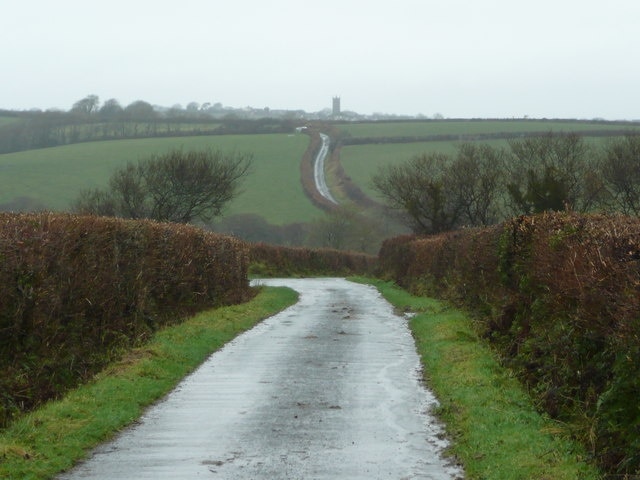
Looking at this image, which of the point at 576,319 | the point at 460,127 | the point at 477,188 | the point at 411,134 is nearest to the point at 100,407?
the point at 576,319

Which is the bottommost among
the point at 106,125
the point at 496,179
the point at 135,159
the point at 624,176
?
the point at 496,179

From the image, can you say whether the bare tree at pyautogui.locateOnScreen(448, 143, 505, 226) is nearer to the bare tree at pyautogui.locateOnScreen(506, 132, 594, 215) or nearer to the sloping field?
the bare tree at pyautogui.locateOnScreen(506, 132, 594, 215)

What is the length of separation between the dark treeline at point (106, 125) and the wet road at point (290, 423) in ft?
244

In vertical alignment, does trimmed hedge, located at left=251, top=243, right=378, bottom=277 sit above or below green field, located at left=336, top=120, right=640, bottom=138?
below

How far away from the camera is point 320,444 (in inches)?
366

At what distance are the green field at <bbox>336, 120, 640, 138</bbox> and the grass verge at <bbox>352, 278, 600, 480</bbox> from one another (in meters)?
68.7

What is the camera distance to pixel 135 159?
7419cm

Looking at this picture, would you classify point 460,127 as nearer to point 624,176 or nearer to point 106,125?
point 106,125

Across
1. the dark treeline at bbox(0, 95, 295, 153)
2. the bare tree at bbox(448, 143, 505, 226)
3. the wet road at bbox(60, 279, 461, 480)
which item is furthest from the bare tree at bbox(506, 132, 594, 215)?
the dark treeline at bbox(0, 95, 295, 153)

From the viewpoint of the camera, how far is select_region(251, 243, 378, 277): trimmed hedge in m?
61.6

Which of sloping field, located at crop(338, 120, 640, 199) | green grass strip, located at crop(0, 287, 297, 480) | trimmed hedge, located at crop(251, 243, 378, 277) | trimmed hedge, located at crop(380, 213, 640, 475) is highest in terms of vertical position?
sloping field, located at crop(338, 120, 640, 199)

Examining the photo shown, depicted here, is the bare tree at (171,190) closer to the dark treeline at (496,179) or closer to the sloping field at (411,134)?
the dark treeline at (496,179)

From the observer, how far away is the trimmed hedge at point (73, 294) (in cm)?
1158

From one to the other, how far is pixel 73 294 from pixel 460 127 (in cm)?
8931
